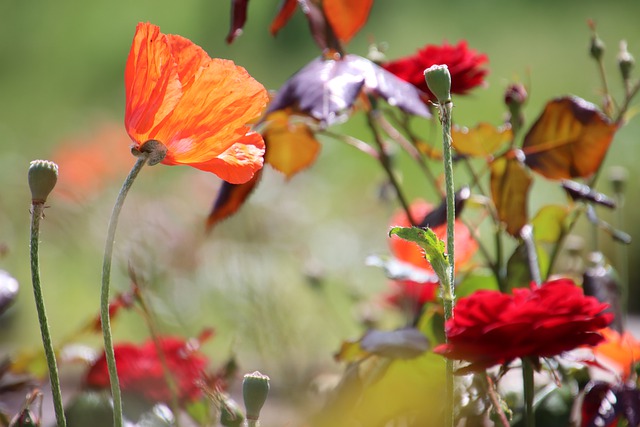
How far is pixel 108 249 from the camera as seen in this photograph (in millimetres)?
324

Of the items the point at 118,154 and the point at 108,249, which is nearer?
the point at 108,249

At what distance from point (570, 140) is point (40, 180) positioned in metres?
0.33

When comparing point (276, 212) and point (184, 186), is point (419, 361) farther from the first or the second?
point (184, 186)

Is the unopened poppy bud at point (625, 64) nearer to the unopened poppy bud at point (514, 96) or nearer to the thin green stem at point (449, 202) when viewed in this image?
the unopened poppy bud at point (514, 96)

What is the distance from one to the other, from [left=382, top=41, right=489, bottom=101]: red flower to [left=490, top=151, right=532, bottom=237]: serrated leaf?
0.06 metres

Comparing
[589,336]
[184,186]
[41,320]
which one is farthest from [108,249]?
[184,186]

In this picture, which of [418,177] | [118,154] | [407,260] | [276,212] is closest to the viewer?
[407,260]

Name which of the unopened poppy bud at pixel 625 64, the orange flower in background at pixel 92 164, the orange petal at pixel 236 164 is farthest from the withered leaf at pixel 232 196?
the orange flower in background at pixel 92 164

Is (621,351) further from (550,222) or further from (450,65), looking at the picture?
(450,65)

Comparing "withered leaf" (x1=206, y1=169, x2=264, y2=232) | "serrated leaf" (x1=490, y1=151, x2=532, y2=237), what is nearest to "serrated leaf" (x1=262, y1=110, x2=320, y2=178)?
"withered leaf" (x1=206, y1=169, x2=264, y2=232)

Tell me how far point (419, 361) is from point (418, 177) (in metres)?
2.67

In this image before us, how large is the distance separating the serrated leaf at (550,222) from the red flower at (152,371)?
25 centimetres

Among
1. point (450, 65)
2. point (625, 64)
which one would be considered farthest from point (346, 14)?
point (625, 64)

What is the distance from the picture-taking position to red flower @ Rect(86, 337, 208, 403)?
56 centimetres
